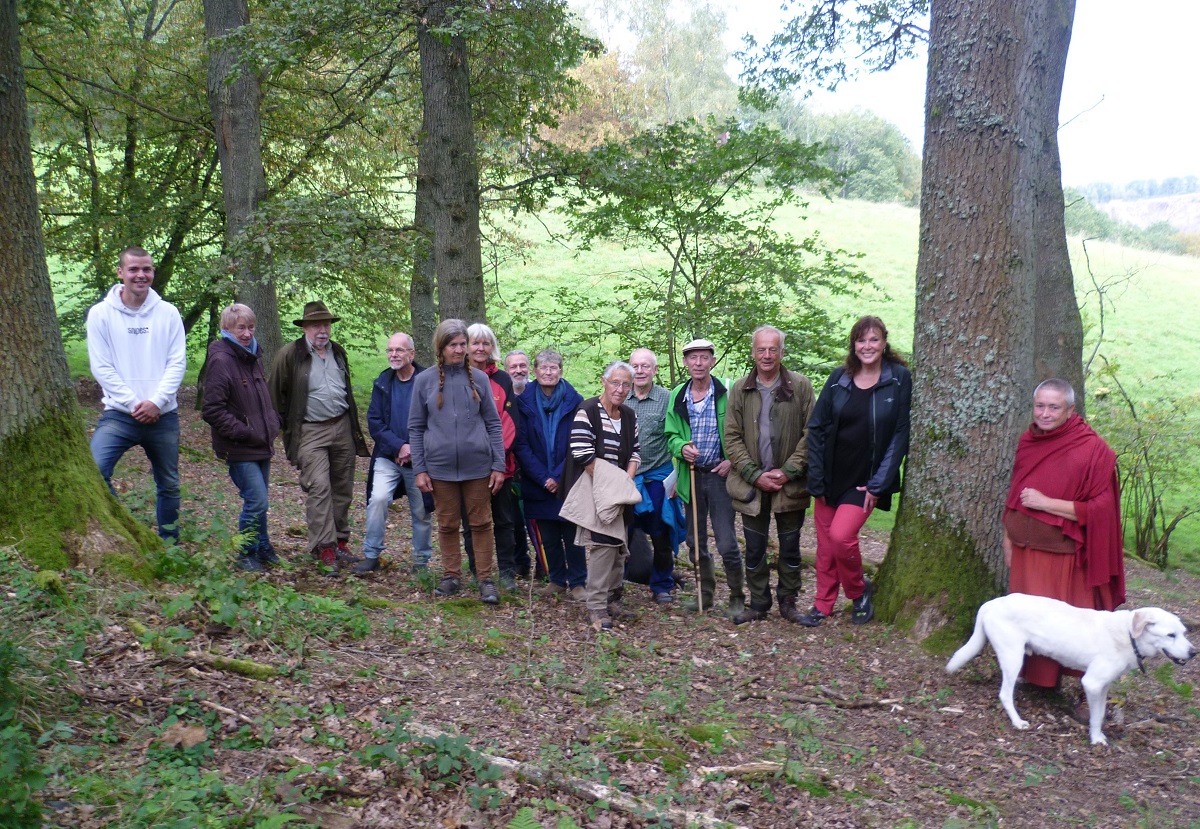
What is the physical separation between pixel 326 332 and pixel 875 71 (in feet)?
25.3

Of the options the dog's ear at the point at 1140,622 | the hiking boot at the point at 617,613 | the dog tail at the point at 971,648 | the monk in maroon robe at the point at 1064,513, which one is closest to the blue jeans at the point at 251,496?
the hiking boot at the point at 617,613

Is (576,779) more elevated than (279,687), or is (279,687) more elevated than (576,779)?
(279,687)

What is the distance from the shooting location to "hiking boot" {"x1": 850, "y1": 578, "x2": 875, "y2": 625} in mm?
6027

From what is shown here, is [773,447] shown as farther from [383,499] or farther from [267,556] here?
[267,556]

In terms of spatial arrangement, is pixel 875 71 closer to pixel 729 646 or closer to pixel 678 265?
pixel 678 265

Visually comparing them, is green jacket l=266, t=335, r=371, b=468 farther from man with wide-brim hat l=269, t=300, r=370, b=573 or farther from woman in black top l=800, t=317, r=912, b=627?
woman in black top l=800, t=317, r=912, b=627

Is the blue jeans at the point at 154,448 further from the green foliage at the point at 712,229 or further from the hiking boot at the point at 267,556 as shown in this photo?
the green foliage at the point at 712,229

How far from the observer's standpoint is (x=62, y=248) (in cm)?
1573

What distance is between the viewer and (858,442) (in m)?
5.93

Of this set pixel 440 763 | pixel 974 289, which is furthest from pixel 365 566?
pixel 974 289

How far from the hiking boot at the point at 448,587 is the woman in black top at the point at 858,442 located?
2.67m

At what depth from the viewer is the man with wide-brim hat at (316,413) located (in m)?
6.62

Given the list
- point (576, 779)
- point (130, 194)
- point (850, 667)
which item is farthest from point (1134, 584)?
point (130, 194)

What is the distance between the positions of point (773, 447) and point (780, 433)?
114 mm
